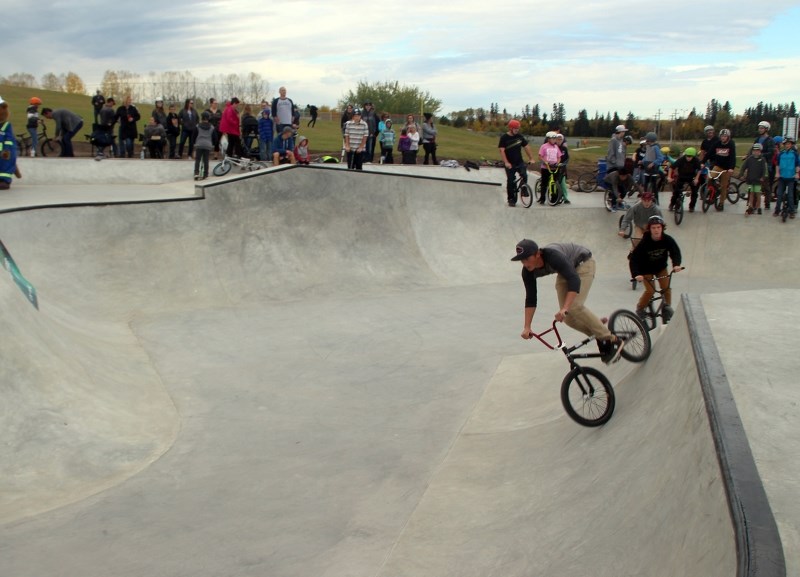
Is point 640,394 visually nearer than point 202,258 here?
Yes

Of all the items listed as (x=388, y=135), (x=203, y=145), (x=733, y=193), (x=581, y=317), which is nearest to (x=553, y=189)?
(x=733, y=193)

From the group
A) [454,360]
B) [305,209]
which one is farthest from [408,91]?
[454,360]

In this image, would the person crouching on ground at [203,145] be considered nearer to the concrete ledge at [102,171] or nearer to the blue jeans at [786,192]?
the concrete ledge at [102,171]

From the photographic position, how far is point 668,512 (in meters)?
4.31

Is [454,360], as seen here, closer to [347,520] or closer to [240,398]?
[240,398]

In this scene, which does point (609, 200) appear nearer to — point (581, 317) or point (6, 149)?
point (581, 317)

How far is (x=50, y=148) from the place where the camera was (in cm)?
2116

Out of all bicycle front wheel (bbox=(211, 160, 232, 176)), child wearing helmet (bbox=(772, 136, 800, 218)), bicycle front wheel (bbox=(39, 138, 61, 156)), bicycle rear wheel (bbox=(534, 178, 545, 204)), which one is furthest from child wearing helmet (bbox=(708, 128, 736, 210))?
bicycle front wheel (bbox=(39, 138, 61, 156))

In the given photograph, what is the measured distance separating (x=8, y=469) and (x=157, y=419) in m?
1.76

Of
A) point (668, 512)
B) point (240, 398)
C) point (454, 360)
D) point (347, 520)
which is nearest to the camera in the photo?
point (668, 512)

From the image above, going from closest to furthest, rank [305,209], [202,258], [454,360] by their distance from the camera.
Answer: [454,360] < [202,258] < [305,209]

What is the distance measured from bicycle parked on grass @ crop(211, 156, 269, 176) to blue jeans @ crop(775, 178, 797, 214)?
1165cm

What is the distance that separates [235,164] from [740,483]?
16.4 meters

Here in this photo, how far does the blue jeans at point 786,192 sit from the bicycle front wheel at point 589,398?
11.2 m
